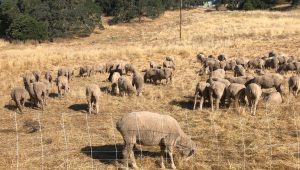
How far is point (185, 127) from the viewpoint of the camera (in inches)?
680

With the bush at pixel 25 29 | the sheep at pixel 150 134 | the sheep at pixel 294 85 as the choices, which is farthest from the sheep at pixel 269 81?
the bush at pixel 25 29

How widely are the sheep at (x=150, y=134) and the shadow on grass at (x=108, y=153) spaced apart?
90 centimetres

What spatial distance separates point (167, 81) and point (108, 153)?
13.2 m

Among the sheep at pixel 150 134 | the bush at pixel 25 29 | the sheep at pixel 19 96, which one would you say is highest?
the sheep at pixel 150 134

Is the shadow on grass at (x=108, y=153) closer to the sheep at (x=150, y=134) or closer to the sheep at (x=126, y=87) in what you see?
the sheep at (x=150, y=134)

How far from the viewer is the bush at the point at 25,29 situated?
62.7m

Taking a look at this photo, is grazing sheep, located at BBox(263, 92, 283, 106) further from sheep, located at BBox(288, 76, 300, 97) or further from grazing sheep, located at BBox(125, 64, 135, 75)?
grazing sheep, located at BBox(125, 64, 135, 75)

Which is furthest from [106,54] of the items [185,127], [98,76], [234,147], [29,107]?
[234,147]

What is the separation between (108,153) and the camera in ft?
47.4

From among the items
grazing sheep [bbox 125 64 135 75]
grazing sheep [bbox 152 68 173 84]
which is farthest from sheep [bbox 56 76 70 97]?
grazing sheep [bbox 125 64 135 75]

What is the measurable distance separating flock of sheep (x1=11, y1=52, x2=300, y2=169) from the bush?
33.6m

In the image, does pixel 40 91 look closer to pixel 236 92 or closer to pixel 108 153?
pixel 108 153

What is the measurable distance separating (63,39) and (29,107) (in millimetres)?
47005

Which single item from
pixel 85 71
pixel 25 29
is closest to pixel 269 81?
pixel 85 71
